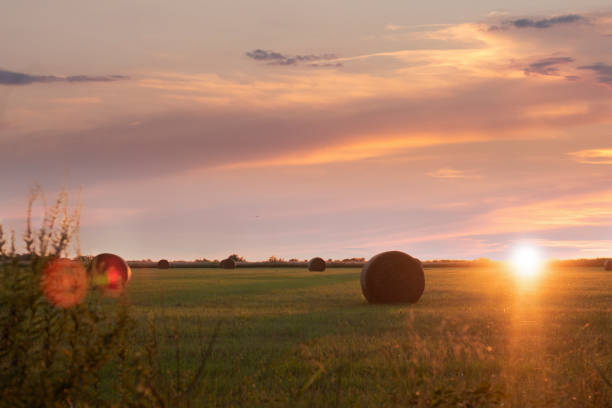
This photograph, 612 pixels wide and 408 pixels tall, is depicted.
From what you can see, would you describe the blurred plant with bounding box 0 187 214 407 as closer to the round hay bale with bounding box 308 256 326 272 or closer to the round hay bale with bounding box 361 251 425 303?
the round hay bale with bounding box 361 251 425 303

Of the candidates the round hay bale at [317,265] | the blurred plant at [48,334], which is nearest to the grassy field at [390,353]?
the blurred plant at [48,334]

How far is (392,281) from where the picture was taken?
25109mm

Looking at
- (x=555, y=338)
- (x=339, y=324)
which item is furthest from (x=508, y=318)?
(x=339, y=324)

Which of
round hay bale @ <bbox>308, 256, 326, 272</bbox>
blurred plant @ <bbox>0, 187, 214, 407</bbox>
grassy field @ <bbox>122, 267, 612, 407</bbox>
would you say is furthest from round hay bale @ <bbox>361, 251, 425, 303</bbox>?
round hay bale @ <bbox>308, 256, 326, 272</bbox>

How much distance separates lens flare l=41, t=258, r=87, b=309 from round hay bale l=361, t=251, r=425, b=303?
1892cm

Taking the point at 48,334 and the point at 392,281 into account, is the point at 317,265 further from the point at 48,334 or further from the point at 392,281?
the point at 48,334

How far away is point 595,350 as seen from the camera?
497 inches

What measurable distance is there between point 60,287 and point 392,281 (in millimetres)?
19567

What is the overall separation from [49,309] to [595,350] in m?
10.2

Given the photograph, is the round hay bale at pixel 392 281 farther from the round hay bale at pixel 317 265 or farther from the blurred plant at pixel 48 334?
the round hay bale at pixel 317 265

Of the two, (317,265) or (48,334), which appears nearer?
(48,334)

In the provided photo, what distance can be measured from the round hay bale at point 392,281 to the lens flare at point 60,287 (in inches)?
745

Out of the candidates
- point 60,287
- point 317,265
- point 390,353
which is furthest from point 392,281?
point 317,265

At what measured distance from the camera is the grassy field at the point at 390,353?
343 inches
